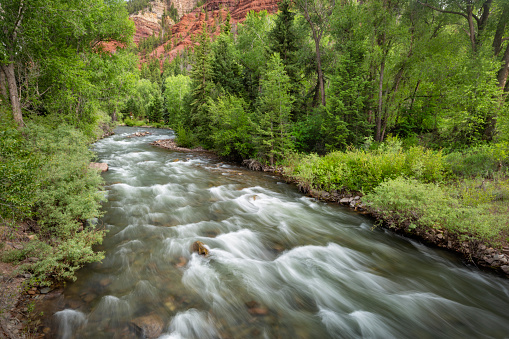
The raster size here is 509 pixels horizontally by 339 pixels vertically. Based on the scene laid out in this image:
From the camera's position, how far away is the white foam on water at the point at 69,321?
3.29m

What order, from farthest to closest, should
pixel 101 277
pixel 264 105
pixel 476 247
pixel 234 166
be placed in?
pixel 234 166
pixel 264 105
pixel 476 247
pixel 101 277

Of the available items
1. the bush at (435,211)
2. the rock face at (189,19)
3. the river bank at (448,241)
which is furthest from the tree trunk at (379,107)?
the rock face at (189,19)

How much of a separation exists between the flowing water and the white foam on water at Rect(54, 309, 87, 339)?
1 cm

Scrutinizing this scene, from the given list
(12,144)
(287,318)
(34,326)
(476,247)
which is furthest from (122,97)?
(476,247)

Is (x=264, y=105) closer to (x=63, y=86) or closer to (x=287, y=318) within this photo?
(x=63, y=86)

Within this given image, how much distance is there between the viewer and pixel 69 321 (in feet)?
11.5

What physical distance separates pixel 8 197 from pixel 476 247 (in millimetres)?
9527

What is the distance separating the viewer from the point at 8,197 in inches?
121

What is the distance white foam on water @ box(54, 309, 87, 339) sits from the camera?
329cm

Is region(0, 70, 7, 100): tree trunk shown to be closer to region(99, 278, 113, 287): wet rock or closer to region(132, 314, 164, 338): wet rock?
region(99, 278, 113, 287): wet rock

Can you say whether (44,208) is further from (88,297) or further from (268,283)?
(268,283)

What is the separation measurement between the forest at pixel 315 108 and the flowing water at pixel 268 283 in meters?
0.90

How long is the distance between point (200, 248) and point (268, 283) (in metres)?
1.98

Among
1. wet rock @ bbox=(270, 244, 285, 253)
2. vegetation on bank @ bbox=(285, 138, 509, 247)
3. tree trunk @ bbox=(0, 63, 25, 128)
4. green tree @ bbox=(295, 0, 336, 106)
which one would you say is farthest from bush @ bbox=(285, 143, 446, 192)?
tree trunk @ bbox=(0, 63, 25, 128)
